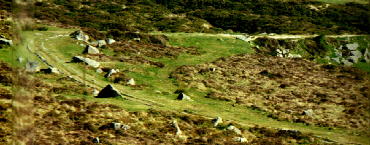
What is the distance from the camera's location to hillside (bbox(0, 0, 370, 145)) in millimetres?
23828

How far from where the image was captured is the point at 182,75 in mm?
43875

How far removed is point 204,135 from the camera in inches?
1053

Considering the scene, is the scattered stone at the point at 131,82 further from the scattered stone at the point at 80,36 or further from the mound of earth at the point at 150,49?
the scattered stone at the point at 80,36

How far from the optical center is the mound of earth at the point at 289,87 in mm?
36406

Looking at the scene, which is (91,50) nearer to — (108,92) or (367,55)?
(108,92)

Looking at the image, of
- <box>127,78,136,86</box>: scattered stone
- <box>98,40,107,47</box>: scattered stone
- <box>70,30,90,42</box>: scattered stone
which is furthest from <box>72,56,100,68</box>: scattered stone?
<box>70,30,90,42</box>: scattered stone

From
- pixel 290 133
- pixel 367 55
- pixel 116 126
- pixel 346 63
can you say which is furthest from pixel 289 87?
pixel 116 126

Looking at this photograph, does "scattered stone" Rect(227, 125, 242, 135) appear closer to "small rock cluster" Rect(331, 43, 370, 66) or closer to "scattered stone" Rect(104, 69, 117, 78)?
"scattered stone" Rect(104, 69, 117, 78)

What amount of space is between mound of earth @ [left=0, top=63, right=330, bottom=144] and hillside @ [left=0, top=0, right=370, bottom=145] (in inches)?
4.0

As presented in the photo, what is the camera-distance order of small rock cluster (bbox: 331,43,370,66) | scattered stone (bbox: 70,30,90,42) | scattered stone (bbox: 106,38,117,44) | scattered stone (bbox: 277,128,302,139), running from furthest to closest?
small rock cluster (bbox: 331,43,370,66), scattered stone (bbox: 106,38,117,44), scattered stone (bbox: 70,30,90,42), scattered stone (bbox: 277,128,302,139)

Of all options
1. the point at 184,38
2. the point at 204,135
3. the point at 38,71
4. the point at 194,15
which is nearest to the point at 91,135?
the point at 204,135

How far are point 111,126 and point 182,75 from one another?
20.1 metres

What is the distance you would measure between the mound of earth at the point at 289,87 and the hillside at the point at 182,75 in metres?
0.15

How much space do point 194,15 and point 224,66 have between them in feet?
116
